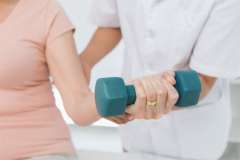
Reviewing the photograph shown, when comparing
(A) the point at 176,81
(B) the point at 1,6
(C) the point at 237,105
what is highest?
(B) the point at 1,6

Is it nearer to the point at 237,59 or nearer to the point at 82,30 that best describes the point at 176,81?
the point at 237,59

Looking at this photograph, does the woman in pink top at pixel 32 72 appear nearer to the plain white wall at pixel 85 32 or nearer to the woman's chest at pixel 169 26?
the woman's chest at pixel 169 26

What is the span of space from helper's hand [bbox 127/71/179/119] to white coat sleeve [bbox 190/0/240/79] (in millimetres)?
200

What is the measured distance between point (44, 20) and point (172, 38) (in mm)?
322

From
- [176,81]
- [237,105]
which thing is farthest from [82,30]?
[176,81]

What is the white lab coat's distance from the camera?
103 centimetres

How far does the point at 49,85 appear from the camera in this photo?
4.05ft

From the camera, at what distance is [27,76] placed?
46.0 inches

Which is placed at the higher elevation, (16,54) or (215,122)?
(16,54)

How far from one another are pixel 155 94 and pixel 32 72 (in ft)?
1.39

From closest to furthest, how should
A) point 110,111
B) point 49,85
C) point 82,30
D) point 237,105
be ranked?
point 110,111, point 49,85, point 237,105, point 82,30

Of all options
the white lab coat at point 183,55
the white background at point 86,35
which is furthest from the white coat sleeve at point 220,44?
the white background at point 86,35

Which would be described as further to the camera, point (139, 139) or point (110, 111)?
point (139, 139)

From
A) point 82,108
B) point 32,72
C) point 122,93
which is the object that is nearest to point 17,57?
point 32,72
